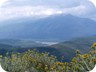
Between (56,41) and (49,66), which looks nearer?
(49,66)

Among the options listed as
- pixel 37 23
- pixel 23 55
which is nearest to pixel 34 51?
pixel 23 55

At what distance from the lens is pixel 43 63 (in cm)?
572

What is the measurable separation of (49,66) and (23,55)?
1.96 ft

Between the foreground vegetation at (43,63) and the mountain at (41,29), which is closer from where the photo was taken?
the foreground vegetation at (43,63)

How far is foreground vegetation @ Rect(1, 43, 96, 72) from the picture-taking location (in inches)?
195

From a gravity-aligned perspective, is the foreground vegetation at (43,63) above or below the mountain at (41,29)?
below

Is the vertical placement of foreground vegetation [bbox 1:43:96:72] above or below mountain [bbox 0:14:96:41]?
below

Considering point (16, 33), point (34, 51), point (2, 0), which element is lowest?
point (34, 51)

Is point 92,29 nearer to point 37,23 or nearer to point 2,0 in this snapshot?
point 37,23

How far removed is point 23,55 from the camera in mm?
5754

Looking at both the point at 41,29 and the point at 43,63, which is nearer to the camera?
the point at 43,63

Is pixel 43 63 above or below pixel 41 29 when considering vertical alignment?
below

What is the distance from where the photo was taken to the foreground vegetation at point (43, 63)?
4.96m

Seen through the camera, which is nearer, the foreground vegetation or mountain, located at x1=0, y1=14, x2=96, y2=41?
the foreground vegetation
